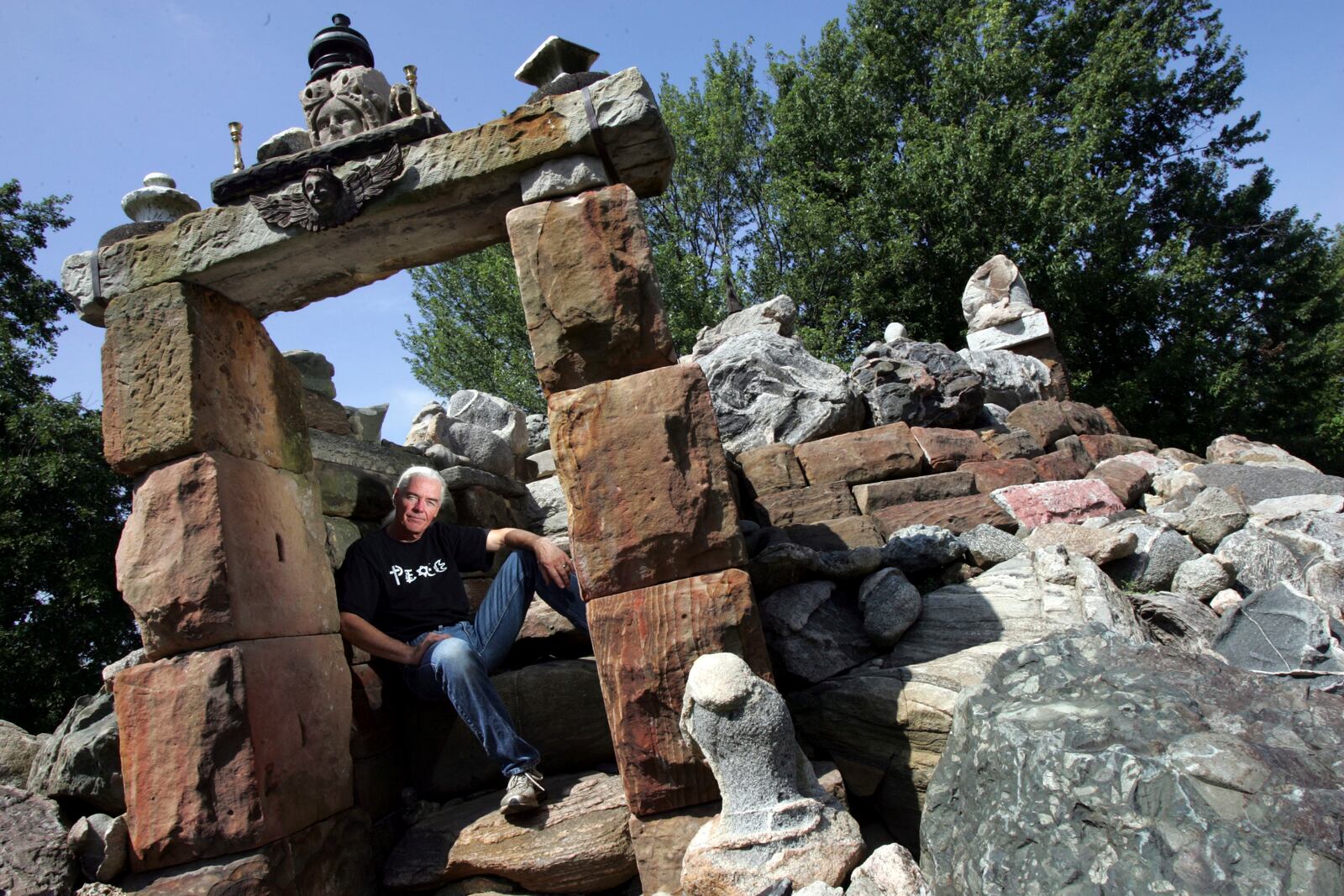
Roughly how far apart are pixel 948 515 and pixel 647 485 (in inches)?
130

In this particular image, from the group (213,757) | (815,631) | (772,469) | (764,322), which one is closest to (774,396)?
(772,469)

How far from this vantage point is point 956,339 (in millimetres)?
17844

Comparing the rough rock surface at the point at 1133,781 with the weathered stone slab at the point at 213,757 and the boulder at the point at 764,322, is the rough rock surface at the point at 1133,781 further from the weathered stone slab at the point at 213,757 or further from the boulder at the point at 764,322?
the boulder at the point at 764,322

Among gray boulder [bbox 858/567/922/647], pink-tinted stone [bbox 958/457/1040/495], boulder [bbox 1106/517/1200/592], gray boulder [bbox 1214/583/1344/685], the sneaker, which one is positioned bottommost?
gray boulder [bbox 1214/583/1344/685]

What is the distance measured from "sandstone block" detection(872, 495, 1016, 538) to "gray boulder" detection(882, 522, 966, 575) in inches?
31.9

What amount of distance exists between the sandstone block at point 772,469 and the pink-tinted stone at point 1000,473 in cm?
126

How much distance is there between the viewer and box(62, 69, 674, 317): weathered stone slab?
3.44 meters

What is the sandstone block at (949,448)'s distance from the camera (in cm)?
670

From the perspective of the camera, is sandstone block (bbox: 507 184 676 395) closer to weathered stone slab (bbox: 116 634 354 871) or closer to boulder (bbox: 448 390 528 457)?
weathered stone slab (bbox: 116 634 354 871)

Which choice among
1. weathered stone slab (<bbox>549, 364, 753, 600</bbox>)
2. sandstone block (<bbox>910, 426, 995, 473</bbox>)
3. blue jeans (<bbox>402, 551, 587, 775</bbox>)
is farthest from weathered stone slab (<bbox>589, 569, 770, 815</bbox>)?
sandstone block (<bbox>910, 426, 995, 473</bbox>)

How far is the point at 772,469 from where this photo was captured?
6410 millimetres

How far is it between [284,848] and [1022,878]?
8.53ft

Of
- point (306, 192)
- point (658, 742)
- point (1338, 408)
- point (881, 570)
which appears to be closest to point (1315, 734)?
point (658, 742)

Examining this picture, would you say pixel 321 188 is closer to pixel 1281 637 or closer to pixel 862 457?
pixel 862 457
